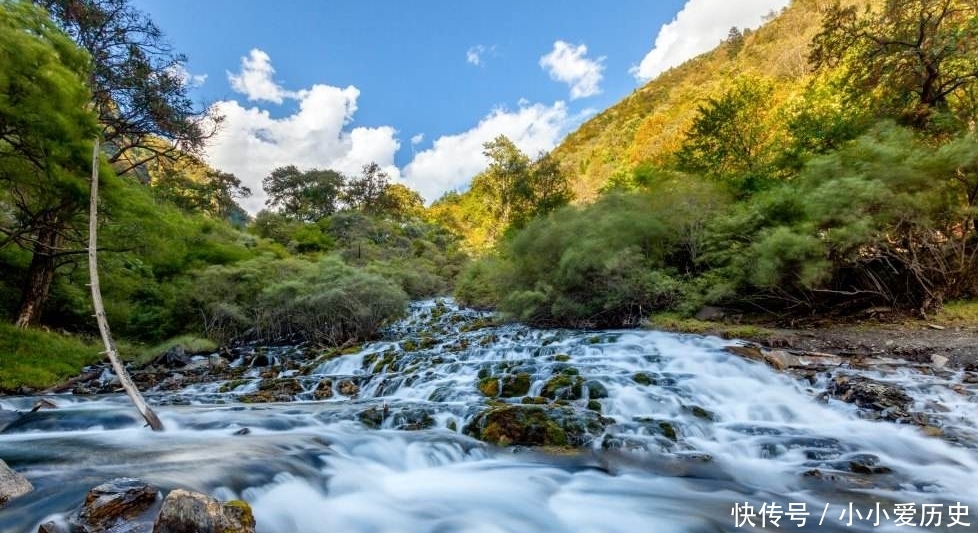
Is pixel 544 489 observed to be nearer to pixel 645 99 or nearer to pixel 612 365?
pixel 612 365

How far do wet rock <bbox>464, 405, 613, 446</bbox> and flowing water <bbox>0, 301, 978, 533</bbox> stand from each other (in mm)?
98

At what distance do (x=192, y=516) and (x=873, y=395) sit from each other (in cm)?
750

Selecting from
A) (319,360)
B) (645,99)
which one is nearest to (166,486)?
(319,360)

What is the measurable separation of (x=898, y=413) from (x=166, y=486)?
310 inches

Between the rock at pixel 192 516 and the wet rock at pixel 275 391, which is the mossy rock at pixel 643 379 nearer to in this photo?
the rock at pixel 192 516

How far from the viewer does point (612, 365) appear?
26.9 ft

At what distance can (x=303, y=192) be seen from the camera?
131ft

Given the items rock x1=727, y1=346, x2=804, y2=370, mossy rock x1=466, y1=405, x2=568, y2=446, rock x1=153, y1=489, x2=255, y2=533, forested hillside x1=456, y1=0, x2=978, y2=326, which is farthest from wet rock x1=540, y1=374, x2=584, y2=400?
forested hillside x1=456, y1=0, x2=978, y2=326

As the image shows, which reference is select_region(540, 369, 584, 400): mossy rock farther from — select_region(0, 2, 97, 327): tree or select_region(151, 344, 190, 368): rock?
select_region(151, 344, 190, 368): rock

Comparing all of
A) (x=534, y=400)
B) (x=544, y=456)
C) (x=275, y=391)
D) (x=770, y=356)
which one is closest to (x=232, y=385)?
(x=275, y=391)

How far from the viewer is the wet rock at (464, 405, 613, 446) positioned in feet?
17.8

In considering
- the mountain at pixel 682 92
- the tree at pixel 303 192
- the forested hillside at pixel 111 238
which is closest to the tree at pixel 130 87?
the forested hillside at pixel 111 238

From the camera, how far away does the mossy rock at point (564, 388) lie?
6.73 metres

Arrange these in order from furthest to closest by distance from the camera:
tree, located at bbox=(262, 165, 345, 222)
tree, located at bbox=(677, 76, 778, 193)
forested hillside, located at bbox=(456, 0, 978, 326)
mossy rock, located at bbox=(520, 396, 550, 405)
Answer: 1. tree, located at bbox=(262, 165, 345, 222)
2. tree, located at bbox=(677, 76, 778, 193)
3. forested hillside, located at bbox=(456, 0, 978, 326)
4. mossy rock, located at bbox=(520, 396, 550, 405)
